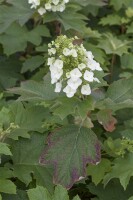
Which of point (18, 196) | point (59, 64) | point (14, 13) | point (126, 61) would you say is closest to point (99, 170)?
point (18, 196)

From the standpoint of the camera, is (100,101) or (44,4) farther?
(44,4)

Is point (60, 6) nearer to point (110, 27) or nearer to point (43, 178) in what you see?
point (110, 27)

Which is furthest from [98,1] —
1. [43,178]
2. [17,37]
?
[43,178]

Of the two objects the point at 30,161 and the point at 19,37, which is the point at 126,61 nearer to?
the point at 19,37

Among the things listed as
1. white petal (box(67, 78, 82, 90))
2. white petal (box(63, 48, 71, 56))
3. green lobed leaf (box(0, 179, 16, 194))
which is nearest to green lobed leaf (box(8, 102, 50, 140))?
green lobed leaf (box(0, 179, 16, 194))

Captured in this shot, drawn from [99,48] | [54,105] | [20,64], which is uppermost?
[54,105]

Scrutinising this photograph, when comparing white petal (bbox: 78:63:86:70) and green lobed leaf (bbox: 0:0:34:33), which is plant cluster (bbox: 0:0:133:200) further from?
green lobed leaf (bbox: 0:0:34:33)
